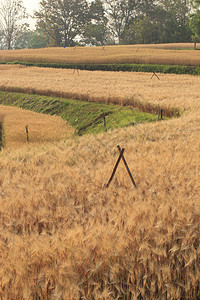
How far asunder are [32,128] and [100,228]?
13.3 meters

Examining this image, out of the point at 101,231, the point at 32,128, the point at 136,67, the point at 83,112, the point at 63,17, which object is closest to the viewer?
the point at 101,231

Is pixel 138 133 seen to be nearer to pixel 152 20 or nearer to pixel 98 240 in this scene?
pixel 98 240

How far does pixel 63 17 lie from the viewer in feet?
262

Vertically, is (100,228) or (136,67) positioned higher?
(136,67)

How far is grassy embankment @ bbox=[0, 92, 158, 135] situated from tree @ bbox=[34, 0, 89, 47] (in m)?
59.4

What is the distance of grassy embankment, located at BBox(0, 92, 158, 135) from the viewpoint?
15.5 meters

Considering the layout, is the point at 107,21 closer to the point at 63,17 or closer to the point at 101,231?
the point at 63,17

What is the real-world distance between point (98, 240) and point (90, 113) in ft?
50.8

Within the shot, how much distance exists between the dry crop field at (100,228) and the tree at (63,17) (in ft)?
259

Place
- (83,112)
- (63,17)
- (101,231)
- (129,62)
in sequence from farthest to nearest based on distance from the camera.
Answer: (63,17) → (129,62) → (83,112) → (101,231)

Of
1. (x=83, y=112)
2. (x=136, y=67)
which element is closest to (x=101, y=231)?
(x=83, y=112)

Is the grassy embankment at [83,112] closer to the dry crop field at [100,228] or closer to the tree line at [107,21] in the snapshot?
the dry crop field at [100,228]

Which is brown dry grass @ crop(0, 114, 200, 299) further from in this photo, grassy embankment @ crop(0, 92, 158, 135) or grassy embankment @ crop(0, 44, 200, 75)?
grassy embankment @ crop(0, 44, 200, 75)

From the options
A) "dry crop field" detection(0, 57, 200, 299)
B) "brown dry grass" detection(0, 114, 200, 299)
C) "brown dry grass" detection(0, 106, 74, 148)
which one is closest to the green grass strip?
"brown dry grass" detection(0, 106, 74, 148)
